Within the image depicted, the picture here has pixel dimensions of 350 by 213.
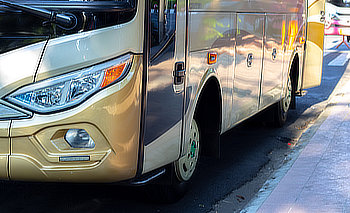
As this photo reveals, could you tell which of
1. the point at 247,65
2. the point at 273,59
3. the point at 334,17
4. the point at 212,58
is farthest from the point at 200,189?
the point at 334,17

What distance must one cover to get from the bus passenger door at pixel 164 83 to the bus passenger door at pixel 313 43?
5940mm

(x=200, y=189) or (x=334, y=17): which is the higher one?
(x=334, y=17)

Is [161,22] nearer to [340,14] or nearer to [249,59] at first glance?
[249,59]

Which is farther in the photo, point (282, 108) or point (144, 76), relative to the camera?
point (282, 108)

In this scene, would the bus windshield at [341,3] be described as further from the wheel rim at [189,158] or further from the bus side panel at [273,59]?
the wheel rim at [189,158]

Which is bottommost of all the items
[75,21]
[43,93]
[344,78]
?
[344,78]

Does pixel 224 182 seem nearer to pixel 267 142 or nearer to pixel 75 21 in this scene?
pixel 267 142

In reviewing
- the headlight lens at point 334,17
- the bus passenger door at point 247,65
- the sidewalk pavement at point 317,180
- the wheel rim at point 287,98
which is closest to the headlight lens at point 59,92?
the sidewalk pavement at point 317,180

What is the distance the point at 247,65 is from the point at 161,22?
2.36 m

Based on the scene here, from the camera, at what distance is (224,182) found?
621cm

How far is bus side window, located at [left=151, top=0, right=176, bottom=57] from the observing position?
4281mm

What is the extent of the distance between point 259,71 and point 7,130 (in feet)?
12.7

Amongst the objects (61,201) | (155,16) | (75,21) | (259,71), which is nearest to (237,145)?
(259,71)

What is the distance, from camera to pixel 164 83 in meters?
4.48
